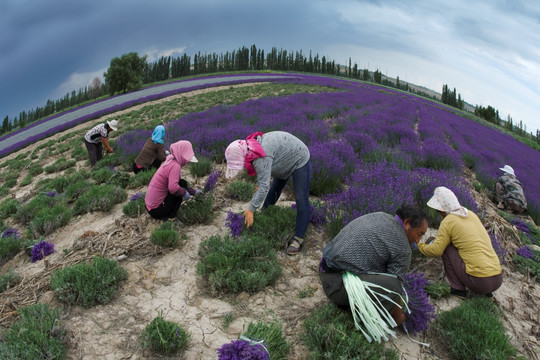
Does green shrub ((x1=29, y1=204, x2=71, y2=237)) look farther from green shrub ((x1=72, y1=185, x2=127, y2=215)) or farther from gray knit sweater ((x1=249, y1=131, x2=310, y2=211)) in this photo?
gray knit sweater ((x1=249, y1=131, x2=310, y2=211))

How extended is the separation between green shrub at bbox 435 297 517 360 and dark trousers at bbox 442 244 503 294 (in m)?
0.21

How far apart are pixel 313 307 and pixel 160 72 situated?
73713mm

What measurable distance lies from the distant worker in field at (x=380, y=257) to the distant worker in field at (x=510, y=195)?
433 cm

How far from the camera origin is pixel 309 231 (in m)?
3.42

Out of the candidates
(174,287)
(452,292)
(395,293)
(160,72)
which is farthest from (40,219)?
(160,72)

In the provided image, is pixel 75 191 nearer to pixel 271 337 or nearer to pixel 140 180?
pixel 140 180

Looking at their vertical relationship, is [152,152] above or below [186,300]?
above

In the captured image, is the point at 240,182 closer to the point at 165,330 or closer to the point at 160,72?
the point at 165,330

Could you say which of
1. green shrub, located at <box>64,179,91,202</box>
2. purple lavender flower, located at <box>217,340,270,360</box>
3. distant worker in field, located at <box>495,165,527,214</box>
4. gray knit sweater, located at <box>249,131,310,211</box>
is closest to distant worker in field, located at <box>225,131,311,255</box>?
gray knit sweater, located at <box>249,131,310,211</box>

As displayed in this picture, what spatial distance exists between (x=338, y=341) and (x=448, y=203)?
5.19 ft

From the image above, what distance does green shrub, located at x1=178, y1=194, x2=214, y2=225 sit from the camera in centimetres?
366

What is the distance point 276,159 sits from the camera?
290 cm

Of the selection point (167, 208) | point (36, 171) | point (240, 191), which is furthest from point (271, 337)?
point (36, 171)

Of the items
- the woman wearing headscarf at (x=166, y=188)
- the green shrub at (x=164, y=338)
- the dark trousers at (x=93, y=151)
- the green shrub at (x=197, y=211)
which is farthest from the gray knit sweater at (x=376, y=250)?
the dark trousers at (x=93, y=151)
